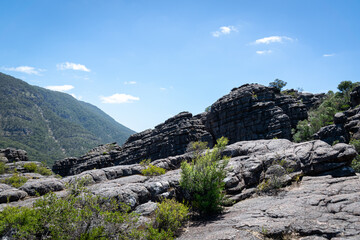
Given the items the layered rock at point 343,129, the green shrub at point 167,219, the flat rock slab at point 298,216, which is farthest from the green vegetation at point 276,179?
the layered rock at point 343,129

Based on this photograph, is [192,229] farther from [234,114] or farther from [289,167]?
[234,114]

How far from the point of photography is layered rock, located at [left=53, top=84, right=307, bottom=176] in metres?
62.7

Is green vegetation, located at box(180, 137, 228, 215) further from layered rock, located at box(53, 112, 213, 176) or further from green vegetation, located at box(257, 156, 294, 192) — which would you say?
layered rock, located at box(53, 112, 213, 176)

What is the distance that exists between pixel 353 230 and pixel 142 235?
7.24 m

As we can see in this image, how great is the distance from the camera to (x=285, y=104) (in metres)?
69.6

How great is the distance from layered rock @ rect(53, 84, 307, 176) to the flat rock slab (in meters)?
49.6

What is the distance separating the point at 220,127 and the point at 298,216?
6085 centimetres

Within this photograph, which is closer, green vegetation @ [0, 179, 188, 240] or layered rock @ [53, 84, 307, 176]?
green vegetation @ [0, 179, 188, 240]

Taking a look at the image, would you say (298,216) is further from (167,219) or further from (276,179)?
(167,219)

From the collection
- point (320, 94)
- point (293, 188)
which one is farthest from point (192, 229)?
point (320, 94)

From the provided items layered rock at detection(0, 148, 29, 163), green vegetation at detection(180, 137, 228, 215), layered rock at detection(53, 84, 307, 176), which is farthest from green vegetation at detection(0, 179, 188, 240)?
layered rock at detection(0, 148, 29, 163)

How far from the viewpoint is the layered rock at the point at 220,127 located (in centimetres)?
6272

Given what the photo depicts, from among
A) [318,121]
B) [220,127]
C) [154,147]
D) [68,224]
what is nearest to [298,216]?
[68,224]

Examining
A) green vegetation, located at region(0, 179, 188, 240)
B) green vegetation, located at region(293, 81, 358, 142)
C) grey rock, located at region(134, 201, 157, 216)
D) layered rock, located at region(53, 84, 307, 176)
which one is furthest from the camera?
layered rock, located at region(53, 84, 307, 176)
